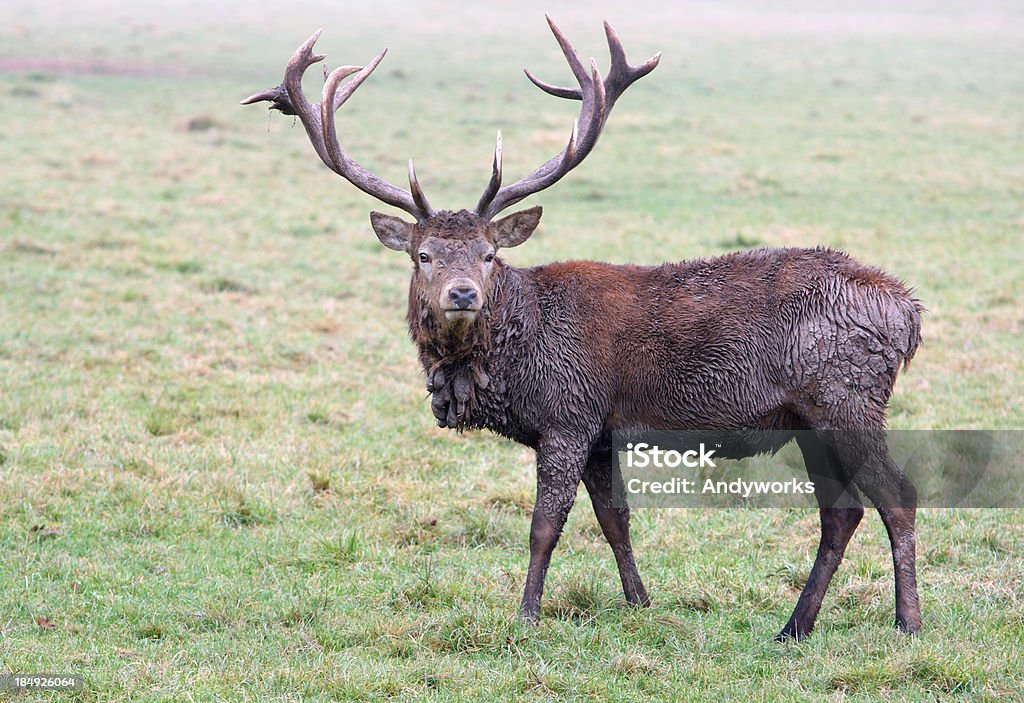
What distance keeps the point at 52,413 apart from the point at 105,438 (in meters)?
0.68

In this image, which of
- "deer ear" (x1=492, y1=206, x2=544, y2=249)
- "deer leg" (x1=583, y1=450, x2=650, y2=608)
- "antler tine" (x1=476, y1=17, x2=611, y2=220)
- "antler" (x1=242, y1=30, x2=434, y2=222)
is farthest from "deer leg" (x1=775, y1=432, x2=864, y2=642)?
"antler" (x1=242, y1=30, x2=434, y2=222)

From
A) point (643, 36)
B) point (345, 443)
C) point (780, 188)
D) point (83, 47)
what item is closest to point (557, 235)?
point (780, 188)

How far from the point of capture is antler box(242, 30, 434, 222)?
6.33 meters

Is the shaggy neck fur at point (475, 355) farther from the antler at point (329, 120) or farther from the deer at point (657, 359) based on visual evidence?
the antler at point (329, 120)

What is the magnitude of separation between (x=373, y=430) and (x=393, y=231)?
282 cm

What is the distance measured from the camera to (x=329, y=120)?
6.51m

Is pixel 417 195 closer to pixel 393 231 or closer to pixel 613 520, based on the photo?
pixel 393 231

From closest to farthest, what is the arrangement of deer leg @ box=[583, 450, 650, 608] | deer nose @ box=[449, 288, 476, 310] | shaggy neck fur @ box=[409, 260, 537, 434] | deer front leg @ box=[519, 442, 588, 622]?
deer nose @ box=[449, 288, 476, 310]
deer front leg @ box=[519, 442, 588, 622]
shaggy neck fur @ box=[409, 260, 537, 434]
deer leg @ box=[583, 450, 650, 608]

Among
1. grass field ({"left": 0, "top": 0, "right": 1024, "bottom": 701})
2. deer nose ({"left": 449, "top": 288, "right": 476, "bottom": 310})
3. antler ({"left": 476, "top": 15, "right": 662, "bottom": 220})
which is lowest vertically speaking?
grass field ({"left": 0, "top": 0, "right": 1024, "bottom": 701})

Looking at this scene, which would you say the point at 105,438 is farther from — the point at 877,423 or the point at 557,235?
the point at 557,235

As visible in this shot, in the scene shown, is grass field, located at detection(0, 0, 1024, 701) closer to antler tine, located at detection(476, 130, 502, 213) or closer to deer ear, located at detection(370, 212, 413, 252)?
deer ear, located at detection(370, 212, 413, 252)

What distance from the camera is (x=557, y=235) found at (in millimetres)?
15562

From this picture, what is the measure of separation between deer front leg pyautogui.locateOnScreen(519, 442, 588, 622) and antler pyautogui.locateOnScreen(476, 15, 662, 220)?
1332 millimetres

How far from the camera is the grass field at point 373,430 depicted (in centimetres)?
550
